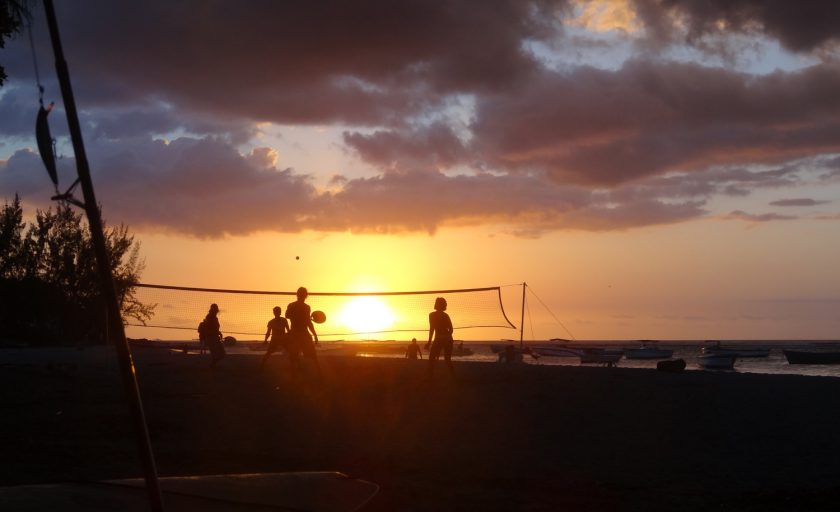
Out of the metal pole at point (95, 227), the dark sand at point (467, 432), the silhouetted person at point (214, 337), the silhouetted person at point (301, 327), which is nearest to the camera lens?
the metal pole at point (95, 227)

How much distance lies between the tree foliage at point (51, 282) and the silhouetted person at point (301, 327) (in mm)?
31734

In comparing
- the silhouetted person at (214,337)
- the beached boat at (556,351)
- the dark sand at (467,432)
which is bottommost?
the dark sand at (467,432)

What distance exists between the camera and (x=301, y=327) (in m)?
20.5

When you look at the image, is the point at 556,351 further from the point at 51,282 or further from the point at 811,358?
the point at 51,282

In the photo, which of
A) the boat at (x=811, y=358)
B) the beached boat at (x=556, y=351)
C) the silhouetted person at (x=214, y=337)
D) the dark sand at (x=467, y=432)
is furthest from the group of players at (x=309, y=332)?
the boat at (x=811, y=358)

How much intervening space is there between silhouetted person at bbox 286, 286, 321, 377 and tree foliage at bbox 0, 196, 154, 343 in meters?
31.7

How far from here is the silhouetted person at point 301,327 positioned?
66.4 feet

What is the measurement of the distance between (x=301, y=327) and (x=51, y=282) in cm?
3548

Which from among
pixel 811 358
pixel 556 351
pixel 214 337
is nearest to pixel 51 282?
pixel 214 337

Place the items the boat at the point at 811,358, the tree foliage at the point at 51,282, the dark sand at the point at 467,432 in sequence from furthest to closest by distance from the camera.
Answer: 1. the boat at the point at 811,358
2. the tree foliage at the point at 51,282
3. the dark sand at the point at 467,432

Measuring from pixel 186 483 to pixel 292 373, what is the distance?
1301 cm

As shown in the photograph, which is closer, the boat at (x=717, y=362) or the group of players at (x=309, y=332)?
the group of players at (x=309, y=332)

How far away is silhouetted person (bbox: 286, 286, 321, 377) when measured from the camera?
2025 cm

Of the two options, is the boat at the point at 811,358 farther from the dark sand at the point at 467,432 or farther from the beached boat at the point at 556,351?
the dark sand at the point at 467,432
